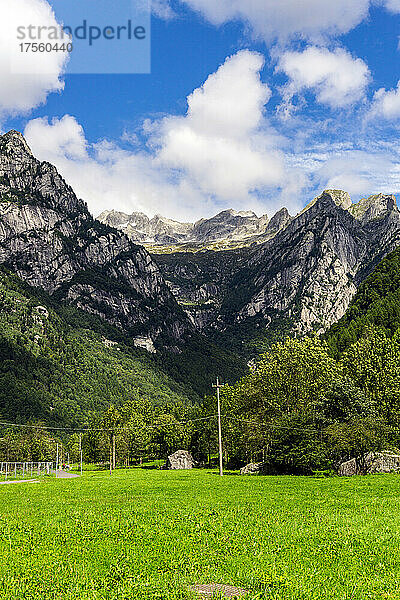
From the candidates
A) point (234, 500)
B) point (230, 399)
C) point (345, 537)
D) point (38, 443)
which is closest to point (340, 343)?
point (230, 399)

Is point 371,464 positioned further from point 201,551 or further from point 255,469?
point 201,551

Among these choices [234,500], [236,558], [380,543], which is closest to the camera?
[236,558]

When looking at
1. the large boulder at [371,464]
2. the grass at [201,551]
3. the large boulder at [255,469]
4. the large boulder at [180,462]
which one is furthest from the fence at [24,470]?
the grass at [201,551]

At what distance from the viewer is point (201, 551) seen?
14414 mm

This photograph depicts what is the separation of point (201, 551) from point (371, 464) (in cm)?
4177

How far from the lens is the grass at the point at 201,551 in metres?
11.1

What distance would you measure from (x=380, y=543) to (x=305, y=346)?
57071mm

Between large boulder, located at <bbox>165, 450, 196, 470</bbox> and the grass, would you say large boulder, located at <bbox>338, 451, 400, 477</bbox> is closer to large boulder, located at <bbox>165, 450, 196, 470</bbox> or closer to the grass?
the grass

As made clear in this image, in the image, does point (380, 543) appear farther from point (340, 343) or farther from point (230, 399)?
point (340, 343)

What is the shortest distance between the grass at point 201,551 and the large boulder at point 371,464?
25359mm

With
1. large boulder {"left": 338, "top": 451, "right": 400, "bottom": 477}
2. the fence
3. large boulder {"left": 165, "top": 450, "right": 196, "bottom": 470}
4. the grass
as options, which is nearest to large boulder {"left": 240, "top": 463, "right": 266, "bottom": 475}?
large boulder {"left": 338, "top": 451, "right": 400, "bottom": 477}

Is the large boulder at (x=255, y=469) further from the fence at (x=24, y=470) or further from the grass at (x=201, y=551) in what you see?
the fence at (x=24, y=470)

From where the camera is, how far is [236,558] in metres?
13.4

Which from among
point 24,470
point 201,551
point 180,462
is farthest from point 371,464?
point 24,470
